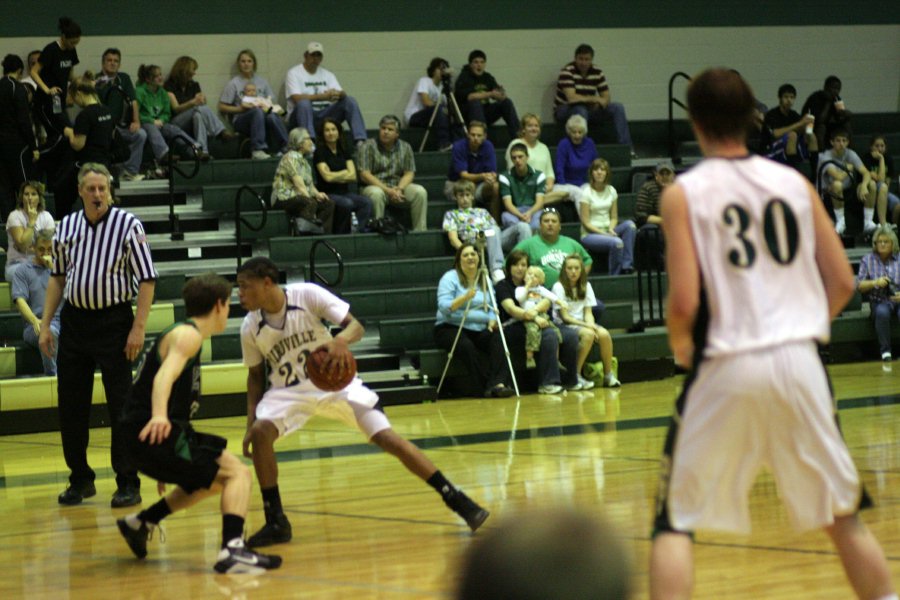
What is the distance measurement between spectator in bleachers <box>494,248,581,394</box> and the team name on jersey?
6040 mm

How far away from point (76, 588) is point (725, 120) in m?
3.22

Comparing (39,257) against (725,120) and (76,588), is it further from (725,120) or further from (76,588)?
(725,120)

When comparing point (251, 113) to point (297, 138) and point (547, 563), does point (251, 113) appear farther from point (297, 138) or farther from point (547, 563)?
point (547, 563)

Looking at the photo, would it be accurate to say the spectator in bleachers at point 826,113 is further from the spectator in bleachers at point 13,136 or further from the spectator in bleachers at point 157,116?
the spectator in bleachers at point 13,136

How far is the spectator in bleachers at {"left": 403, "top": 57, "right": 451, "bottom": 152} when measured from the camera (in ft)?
51.6

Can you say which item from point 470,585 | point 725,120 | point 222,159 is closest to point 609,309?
point 222,159

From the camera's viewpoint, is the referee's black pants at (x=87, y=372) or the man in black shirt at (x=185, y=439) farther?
the referee's black pants at (x=87, y=372)

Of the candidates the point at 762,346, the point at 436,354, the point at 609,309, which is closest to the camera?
the point at 762,346

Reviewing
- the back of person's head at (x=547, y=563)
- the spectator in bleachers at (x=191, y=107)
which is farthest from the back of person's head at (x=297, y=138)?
the back of person's head at (x=547, y=563)

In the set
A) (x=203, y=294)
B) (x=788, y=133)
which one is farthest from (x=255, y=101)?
(x=203, y=294)

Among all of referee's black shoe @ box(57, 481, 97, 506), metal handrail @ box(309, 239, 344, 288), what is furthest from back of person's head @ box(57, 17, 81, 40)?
referee's black shoe @ box(57, 481, 97, 506)

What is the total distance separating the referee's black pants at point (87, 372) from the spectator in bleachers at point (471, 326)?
5.01 m

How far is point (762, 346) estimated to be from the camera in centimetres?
324

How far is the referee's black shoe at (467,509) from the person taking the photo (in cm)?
573
